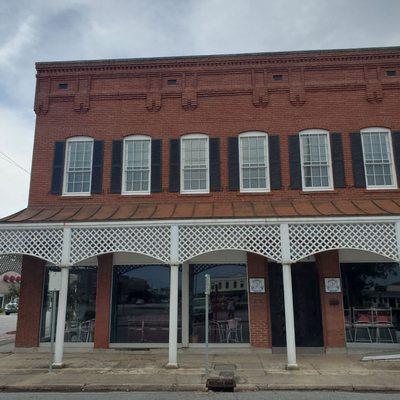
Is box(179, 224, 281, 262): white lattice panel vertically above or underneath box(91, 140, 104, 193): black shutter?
underneath

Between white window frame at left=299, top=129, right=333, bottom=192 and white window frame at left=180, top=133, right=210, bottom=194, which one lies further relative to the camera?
white window frame at left=180, top=133, right=210, bottom=194

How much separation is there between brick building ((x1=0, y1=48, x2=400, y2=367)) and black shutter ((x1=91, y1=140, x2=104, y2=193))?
0.05 m

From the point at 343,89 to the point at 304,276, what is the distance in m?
6.41

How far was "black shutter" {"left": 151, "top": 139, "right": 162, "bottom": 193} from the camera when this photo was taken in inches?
538

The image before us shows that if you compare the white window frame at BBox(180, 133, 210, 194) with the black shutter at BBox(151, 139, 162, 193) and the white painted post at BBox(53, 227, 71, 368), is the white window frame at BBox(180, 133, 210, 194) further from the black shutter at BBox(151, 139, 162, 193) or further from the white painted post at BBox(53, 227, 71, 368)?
the white painted post at BBox(53, 227, 71, 368)

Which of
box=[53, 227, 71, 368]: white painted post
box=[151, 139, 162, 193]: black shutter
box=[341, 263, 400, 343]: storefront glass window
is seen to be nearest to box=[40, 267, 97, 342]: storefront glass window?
box=[53, 227, 71, 368]: white painted post

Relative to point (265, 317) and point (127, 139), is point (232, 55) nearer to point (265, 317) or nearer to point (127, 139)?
point (127, 139)

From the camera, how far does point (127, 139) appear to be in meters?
14.2

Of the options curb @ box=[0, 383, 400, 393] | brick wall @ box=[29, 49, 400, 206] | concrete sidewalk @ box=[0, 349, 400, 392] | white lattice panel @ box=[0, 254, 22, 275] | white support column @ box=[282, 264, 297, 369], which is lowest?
curb @ box=[0, 383, 400, 393]

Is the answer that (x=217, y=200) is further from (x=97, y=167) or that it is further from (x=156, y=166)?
(x=97, y=167)

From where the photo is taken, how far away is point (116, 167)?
45.6 feet

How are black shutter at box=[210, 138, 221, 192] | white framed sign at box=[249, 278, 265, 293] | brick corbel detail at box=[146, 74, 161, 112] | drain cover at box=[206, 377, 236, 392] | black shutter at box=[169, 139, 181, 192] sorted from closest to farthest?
drain cover at box=[206, 377, 236, 392] → white framed sign at box=[249, 278, 265, 293] → black shutter at box=[210, 138, 221, 192] → black shutter at box=[169, 139, 181, 192] → brick corbel detail at box=[146, 74, 161, 112]

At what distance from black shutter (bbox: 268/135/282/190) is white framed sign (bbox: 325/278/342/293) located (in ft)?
10.7

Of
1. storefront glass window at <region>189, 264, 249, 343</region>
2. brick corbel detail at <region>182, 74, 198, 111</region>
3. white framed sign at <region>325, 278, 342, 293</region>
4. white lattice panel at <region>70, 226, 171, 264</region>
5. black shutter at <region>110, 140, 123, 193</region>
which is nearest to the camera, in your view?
white lattice panel at <region>70, 226, 171, 264</region>
